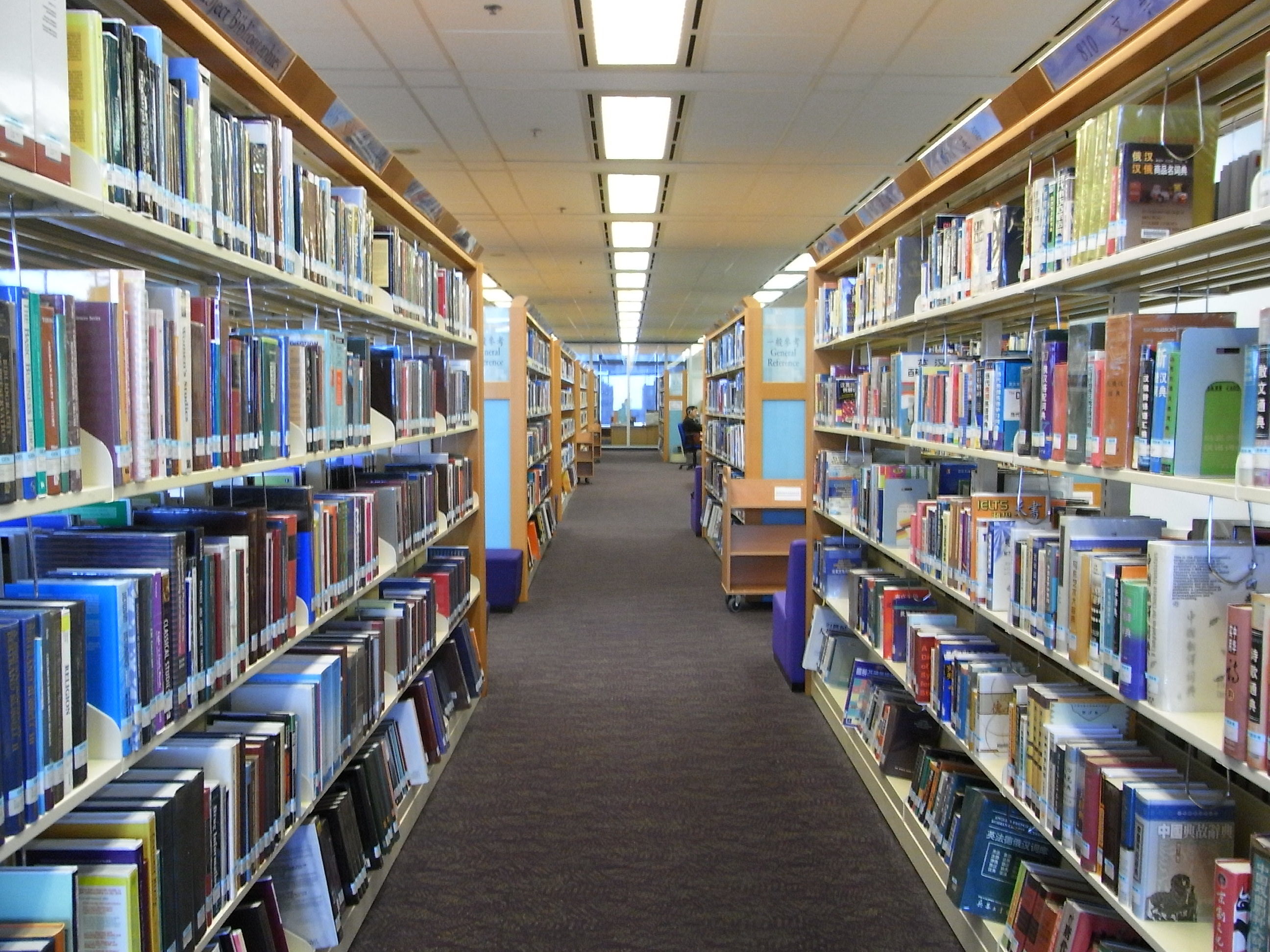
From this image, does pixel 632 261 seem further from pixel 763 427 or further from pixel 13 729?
pixel 13 729

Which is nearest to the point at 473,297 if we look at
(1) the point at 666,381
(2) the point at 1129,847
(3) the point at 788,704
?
(3) the point at 788,704

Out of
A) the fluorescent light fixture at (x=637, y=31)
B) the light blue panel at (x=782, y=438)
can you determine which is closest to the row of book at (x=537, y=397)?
the light blue panel at (x=782, y=438)

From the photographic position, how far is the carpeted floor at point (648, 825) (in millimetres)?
2631

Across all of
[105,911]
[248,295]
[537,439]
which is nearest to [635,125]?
[537,439]

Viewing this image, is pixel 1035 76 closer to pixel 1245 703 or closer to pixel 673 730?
pixel 1245 703

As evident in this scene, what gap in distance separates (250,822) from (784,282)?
38.3 feet

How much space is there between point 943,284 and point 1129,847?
1790mm

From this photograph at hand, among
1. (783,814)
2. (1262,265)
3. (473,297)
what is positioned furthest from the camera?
(473,297)

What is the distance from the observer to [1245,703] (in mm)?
1435

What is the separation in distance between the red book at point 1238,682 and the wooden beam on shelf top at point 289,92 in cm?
208

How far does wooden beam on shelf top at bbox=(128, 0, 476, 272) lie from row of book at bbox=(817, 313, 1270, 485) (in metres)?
1.86

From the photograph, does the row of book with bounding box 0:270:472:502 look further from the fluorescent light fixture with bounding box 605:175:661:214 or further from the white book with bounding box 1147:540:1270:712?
the fluorescent light fixture with bounding box 605:175:661:214

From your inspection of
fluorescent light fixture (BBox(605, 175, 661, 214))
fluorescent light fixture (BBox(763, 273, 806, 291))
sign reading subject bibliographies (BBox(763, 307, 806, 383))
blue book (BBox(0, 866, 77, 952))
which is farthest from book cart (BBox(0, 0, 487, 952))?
fluorescent light fixture (BBox(763, 273, 806, 291))

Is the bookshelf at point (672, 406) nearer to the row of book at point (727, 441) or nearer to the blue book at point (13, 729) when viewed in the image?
the row of book at point (727, 441)
